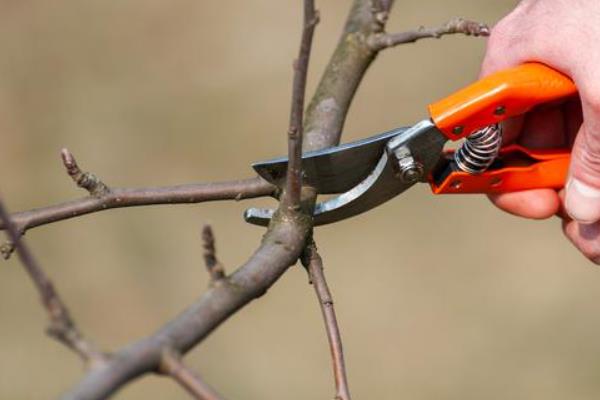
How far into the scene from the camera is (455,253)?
409 cm

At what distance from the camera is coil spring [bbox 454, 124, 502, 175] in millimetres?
1465

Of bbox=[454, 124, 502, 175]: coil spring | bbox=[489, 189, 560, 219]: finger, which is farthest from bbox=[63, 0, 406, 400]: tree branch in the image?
bbox=[489, 189, 560, 219]: finger

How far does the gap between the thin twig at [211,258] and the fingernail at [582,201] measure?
717 millimetres

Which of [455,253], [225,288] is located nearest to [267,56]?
[455,253]

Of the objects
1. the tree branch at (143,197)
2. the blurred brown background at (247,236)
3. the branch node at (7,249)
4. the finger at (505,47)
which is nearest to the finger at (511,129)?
the finger at (505,47)

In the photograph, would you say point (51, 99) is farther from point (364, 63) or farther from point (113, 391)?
point (113, 391)

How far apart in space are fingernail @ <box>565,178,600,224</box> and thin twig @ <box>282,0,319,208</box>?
0.51 meters

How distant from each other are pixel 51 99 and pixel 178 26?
2.48ft

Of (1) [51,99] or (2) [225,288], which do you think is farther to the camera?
(1) [51,99]

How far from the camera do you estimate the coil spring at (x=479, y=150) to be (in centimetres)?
146

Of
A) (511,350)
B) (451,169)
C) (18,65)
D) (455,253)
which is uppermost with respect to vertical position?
(18,65)

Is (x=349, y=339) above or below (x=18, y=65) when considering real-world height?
below

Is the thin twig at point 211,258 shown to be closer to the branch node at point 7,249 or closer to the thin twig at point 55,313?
the thin twig at point 55,313

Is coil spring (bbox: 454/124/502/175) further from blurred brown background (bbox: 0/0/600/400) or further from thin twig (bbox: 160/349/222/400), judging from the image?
blurred brown background (bbox: 0/0/600/400)
